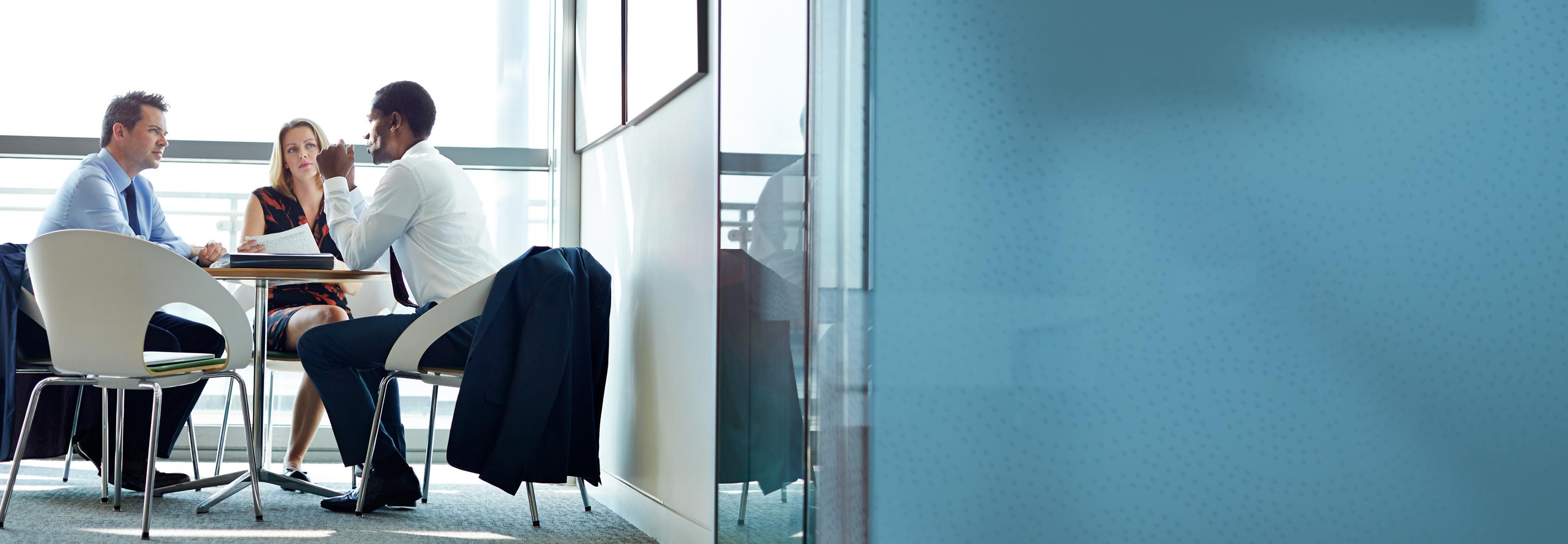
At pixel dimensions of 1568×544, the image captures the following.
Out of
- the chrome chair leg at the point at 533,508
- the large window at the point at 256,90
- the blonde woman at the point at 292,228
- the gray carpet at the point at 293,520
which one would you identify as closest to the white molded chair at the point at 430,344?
the chrome chair leg at the point at 533,508

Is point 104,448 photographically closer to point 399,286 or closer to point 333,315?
point 333,315

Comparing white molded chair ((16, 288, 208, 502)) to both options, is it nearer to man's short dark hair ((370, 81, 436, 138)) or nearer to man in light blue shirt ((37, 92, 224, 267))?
man in light blue shirt ((37, 92, 224, 267))

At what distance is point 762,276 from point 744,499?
0.40 meters

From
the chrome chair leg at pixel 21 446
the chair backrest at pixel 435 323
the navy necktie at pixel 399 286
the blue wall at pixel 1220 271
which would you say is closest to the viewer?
the blue wall at pixel 1220 271

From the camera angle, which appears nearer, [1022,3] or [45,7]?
[1022,3]

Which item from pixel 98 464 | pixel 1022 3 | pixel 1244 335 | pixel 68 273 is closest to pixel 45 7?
pixel 98 464

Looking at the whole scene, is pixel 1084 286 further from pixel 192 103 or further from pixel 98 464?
pixel 192 103

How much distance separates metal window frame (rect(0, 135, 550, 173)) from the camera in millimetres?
4000

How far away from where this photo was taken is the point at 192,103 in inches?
161

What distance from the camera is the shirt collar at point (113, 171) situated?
3.29 meters

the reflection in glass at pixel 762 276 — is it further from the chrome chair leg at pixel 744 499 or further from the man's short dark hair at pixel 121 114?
the man's short dark hair at pixel 121 114

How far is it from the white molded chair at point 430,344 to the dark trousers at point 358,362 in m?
0.02

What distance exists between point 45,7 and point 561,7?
1.89 meters

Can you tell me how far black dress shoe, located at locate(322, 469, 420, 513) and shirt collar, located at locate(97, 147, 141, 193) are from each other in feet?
4.06
